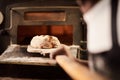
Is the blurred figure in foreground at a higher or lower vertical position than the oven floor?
higher

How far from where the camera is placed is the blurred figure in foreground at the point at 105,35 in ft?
1.63

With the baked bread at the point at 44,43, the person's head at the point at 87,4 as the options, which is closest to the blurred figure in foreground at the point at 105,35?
the person's head at the point at 87,4

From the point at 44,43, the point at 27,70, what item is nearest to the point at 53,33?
the point at 44,43

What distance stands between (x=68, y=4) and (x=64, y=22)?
16 centimetres

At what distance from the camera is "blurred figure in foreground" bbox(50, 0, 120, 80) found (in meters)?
0.50

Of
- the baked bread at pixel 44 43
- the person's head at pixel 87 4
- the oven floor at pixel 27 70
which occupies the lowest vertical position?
the oven floor at pixel 27 70

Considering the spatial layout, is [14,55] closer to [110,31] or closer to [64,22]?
[64,22]

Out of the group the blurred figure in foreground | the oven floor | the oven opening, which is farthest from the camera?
the oven opening

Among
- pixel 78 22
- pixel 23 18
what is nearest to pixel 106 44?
pixel 78 22

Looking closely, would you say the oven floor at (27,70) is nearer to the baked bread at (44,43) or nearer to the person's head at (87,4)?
the baked bread at (44,43)

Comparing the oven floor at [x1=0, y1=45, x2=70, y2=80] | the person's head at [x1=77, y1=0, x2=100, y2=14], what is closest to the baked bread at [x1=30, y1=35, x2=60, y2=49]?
the oven floor at [x1=0, y1=45, x2=70, y2=80]

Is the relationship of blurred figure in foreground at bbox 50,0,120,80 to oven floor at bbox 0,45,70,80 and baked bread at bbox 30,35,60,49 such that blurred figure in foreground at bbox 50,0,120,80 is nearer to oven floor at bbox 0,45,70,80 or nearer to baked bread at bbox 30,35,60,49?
oven floor at bbox 0,45,70,80

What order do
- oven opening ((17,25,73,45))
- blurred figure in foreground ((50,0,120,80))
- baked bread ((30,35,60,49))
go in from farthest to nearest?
oven opening ((17,25,73,45)) → baked bread ((30,35,60,49)) → blurred figure in foreground ((50,0,120,80))

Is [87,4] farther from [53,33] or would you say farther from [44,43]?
[53,33]
